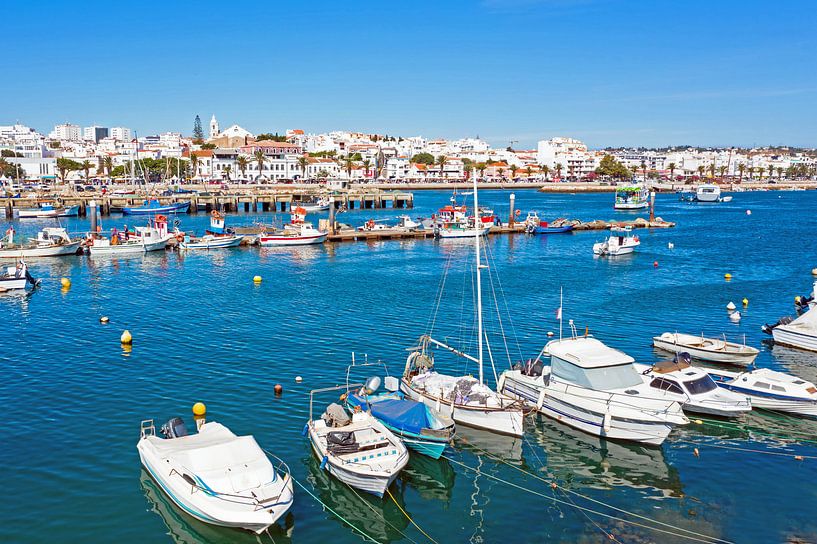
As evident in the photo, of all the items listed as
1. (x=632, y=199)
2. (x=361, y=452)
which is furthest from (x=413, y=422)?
(x=632, y=199)

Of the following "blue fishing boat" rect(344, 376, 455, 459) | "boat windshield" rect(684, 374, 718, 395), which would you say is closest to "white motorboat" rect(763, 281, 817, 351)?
"boat windshield" rect(684, 374, 718, 395)

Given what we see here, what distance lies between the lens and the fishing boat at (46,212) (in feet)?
356

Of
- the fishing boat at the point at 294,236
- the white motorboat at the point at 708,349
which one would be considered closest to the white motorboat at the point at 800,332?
the white motorboat at the point at 708,349

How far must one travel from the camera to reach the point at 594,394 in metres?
23.6

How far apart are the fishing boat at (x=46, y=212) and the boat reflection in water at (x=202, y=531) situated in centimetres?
10390

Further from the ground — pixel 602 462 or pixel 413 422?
pixel 413 422

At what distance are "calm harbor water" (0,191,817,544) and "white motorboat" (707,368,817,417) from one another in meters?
0.55

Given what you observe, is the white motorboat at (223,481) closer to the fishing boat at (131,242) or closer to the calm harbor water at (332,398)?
the calm harbor water at (332,398)

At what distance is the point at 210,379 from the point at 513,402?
13.4m

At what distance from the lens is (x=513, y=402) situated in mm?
23297

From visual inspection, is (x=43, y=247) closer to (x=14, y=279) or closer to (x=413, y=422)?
(x=14, y=279)

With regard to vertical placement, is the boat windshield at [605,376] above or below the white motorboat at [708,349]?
above

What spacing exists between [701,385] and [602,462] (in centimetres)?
600

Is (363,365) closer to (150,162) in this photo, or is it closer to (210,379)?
(210,379)
